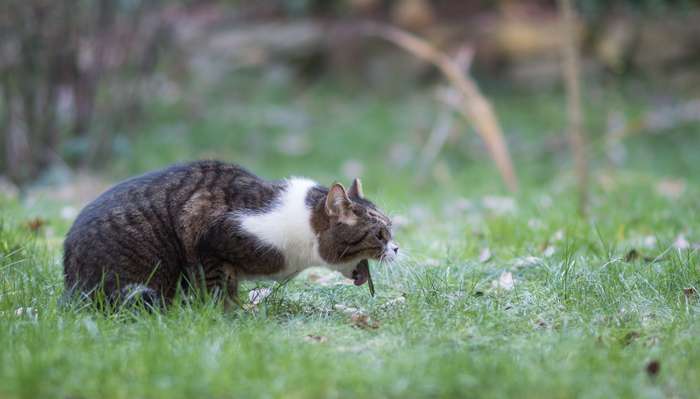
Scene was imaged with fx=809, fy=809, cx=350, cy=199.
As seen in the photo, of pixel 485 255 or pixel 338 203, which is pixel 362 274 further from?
pixel 485 255

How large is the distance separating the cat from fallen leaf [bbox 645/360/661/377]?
Answer: 1280mm

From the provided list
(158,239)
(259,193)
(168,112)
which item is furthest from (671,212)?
(168,112)

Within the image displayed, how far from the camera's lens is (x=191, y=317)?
3.12 m

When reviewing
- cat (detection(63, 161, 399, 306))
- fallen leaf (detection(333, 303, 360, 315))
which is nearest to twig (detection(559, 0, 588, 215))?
cat (detection(63, 161, 399, 306))

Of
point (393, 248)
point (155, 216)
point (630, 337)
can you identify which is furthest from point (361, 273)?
point (630, 337)

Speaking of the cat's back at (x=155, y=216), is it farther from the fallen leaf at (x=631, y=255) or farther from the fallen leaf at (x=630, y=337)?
the fallen leaf at (x=631, y=255)

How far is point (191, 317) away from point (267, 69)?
968cm

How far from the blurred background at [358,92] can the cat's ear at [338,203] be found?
9.43ft

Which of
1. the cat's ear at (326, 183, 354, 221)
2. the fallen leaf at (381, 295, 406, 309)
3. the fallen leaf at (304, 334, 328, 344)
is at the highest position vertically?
the cat's ear at (326, 183, 354, 221)

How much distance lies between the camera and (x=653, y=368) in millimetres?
2650

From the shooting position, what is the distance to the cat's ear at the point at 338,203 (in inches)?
139

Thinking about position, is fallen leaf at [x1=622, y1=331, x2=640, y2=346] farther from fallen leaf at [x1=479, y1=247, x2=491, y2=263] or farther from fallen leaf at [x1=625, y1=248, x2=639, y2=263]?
fallen leaf at [x1=479, y1=247, x2=491, y2=263]

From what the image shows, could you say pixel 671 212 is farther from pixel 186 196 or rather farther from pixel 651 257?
pixel 186 196

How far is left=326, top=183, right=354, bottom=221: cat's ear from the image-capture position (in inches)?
139
